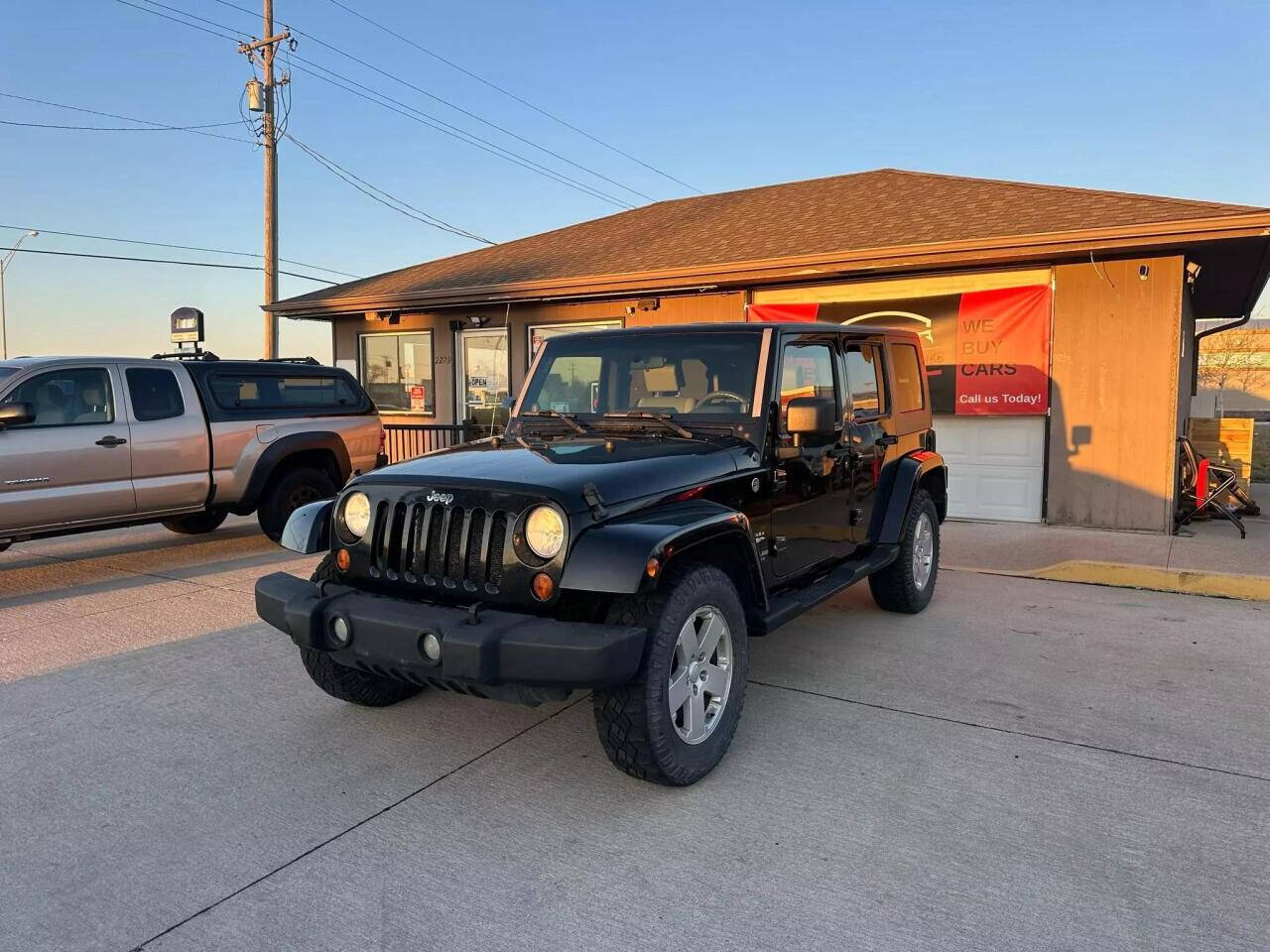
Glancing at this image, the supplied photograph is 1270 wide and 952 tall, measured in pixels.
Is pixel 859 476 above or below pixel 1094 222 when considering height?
below

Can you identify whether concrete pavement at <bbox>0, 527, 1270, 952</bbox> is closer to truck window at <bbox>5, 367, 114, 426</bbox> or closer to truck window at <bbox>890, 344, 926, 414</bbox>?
truck window at <bbox>890, 344, 926, 414</bbox>

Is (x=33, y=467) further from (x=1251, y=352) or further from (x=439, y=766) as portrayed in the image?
(x=1251, y=352)

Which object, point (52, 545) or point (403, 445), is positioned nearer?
point (52, 545)

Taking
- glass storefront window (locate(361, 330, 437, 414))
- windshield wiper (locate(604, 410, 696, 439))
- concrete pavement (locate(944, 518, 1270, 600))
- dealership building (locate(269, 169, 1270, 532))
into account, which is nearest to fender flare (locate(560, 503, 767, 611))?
windshield wiper (locate(604, 410, 696, 439))

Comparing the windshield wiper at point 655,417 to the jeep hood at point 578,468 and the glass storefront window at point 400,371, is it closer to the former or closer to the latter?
the jeep hood at point 578,468

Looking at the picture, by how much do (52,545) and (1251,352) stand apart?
47.6 metres

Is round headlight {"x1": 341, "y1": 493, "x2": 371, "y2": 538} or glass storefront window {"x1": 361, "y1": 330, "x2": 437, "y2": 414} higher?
glass storefront window {"x1": 361, "y1": 330, "x2": 437, "y2": 414}

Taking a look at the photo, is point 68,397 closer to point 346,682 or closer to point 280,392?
point 280,392

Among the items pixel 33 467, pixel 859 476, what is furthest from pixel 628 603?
pixel 33 467

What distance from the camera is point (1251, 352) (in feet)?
135

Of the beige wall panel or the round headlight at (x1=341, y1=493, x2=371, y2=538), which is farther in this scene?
the beige wall panel

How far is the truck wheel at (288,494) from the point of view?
26.9ft

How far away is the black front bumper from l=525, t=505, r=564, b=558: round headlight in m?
0.25

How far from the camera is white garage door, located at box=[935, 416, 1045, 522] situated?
9.57 m
